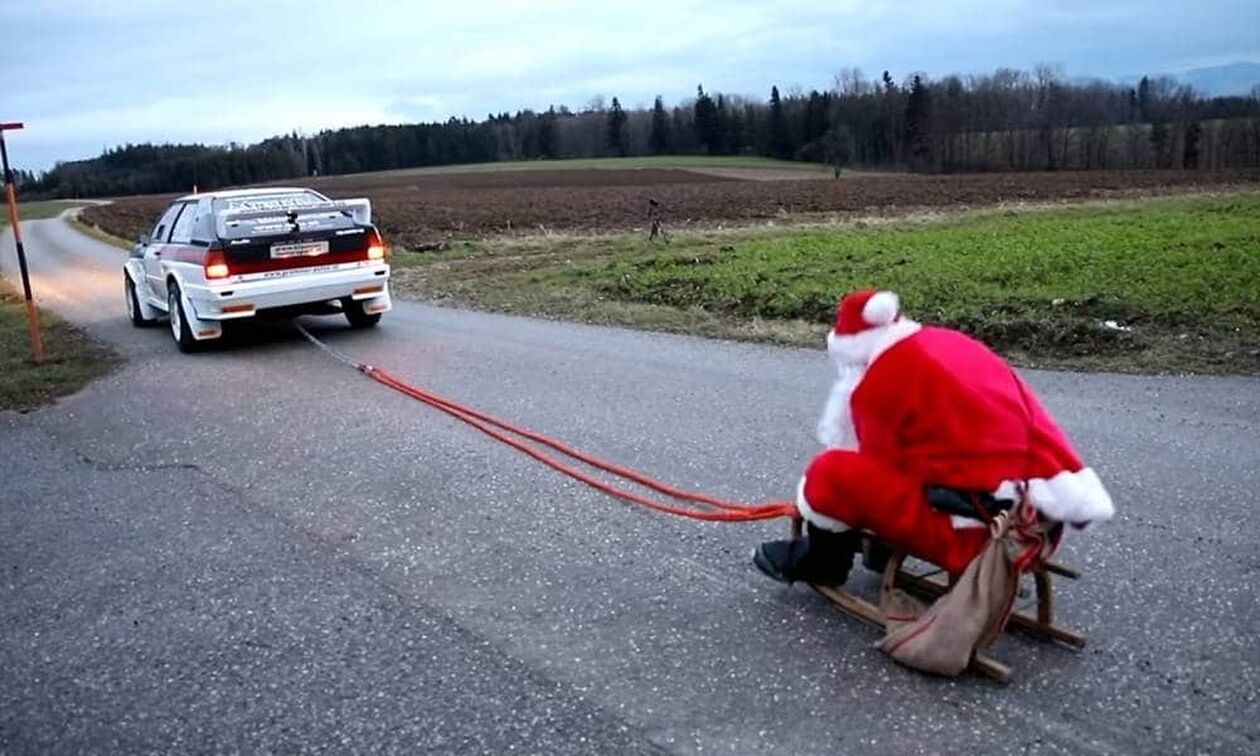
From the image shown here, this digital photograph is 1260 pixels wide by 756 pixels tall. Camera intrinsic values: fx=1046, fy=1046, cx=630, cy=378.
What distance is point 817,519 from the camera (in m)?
3.80

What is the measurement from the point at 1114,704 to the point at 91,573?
4254 millimetres

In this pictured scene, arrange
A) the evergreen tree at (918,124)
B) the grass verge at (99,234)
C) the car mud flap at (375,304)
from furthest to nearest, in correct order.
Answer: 1. the evergreen tree at (918,124)
2. the grass verge at (99,234)
3. the car mud flap at (375,304)

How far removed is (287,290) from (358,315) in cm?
116

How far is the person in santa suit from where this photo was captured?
3324 millimetres

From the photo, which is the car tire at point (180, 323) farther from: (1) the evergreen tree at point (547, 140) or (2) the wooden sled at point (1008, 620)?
(1) the evergreen tree at point (547, 140)

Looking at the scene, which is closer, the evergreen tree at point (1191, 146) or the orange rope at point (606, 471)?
the orange rope at point (606, 471)

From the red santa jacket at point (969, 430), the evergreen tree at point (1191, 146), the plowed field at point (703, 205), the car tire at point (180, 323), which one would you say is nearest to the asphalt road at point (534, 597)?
the red santa jacket at point (969, 430)

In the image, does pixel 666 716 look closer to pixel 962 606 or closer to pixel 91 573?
pixel 962 606

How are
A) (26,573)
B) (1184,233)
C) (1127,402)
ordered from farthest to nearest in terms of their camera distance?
(1184,233), (1127,402), (26,573)

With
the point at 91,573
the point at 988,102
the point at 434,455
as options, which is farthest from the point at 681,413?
the point at 988,102

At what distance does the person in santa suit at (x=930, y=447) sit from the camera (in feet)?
10.9

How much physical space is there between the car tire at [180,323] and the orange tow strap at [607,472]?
364cm

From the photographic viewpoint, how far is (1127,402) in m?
7.10

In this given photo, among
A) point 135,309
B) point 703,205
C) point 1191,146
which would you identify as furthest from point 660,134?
point 135,309
